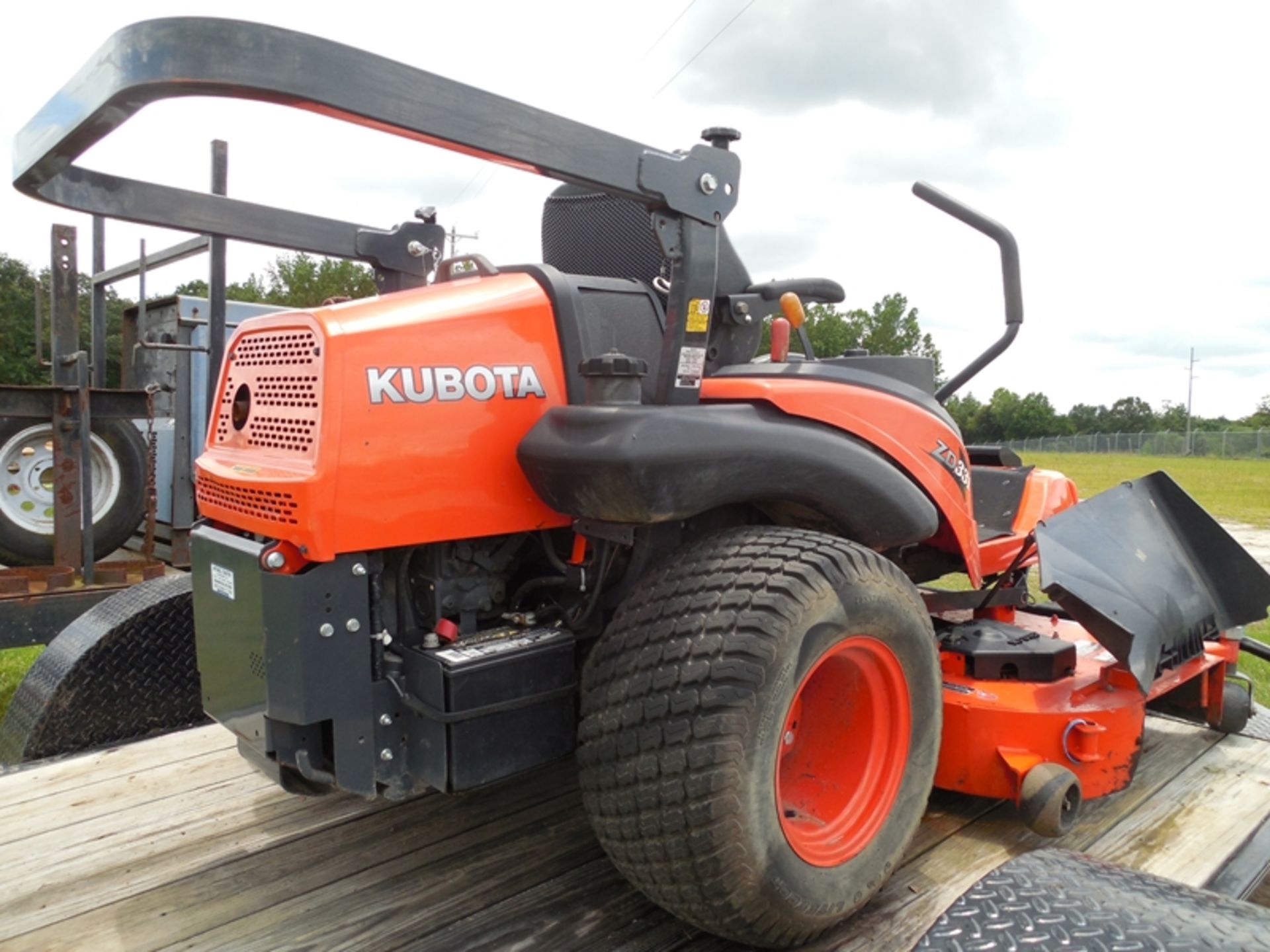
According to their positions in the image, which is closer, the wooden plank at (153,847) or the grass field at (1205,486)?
the wooden plank at (153,847)

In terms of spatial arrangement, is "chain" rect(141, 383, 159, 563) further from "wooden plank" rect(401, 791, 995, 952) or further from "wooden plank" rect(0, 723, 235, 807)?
"wooden plank" rect(401, 791, 995, 952)

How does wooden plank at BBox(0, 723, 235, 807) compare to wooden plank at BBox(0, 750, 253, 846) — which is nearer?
wooden plank at BBox(0, 750, 253, 846)

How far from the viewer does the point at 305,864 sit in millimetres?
2305

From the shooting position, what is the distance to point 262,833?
96.5 inches

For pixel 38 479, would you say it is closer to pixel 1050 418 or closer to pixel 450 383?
pixel 450 383

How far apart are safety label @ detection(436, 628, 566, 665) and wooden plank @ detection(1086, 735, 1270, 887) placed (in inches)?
58.1

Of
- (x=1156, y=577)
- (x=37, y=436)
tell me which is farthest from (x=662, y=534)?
(x=37, y=436)

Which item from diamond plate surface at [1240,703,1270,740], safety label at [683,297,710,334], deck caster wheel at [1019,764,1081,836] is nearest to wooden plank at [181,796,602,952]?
deck caster wheel at [1019,764,1081,836]

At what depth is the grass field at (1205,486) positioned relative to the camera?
5.53 meters

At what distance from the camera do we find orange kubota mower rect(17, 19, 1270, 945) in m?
1.83

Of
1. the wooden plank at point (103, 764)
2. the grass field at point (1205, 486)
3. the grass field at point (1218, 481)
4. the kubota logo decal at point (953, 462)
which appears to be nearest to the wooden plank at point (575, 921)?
the wooden plank at point (103, 764)

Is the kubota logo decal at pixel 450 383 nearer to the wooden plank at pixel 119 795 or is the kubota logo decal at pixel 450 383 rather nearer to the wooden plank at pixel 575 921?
the wooden plank at pixel 575 921

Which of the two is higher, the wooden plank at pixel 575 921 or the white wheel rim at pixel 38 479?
the white wheel rim at pixel 38 479

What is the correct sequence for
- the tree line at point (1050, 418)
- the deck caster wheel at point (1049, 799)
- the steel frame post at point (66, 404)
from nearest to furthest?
the deck caster wheel at point (1049, 799)
the steel frame post at point (66, 404)
the tree line at point (1050, 418)
